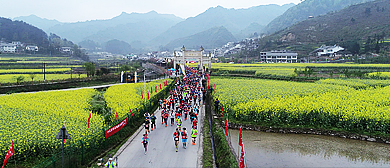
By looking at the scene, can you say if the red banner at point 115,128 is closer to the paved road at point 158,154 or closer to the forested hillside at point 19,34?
the paved road at point 158,154

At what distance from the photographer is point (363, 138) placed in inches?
664

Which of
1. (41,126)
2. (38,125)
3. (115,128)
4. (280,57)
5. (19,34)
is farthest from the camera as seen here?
(19,34)

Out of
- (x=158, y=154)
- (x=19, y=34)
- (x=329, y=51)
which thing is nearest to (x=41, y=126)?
(x=158, y=154)

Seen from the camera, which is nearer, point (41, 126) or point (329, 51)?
point (41, 126)

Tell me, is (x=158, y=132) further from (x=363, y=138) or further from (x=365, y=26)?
(x=365, y=26)

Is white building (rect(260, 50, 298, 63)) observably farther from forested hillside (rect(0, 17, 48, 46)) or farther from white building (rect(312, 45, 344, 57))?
forested hillside (rect(0, 17, 48, 46))

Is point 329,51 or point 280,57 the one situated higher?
point 329,51

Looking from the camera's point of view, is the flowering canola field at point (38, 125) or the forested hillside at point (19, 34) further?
the forested hillside at point (19, 34)

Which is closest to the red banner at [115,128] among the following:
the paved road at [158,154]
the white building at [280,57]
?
the paved road at [158,154]

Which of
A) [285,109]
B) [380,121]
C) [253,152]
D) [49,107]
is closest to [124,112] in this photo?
[49,107]

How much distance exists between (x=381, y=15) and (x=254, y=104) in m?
153

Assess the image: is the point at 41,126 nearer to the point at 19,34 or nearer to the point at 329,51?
the point at 329,51

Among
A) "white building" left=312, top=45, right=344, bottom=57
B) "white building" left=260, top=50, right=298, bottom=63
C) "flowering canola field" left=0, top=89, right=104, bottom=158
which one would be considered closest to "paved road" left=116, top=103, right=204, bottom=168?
"flowering canola field" left=0, top=89, right=104, bottom=158

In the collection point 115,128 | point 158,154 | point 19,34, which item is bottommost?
point 158,154
